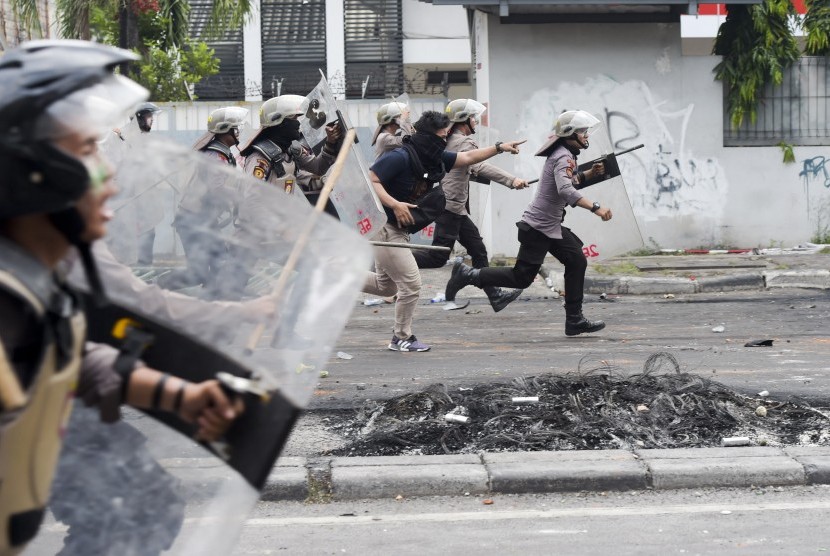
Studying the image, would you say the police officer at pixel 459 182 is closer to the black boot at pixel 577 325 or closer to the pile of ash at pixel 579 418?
the black boot at pixel 577 325

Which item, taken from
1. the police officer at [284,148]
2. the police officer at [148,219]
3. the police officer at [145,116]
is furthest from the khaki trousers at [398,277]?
the police officer at [148,219]

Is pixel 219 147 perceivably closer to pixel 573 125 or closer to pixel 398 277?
pixel 398 277

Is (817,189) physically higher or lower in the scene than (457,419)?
higher

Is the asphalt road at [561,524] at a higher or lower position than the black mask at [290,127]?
lower

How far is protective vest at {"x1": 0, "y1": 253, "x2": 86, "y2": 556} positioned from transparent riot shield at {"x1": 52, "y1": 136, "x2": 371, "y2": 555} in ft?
0.69

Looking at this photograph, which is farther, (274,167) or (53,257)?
(274,167)

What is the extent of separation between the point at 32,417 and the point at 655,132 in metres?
14.0

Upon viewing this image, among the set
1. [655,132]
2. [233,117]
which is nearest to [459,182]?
[233,117]

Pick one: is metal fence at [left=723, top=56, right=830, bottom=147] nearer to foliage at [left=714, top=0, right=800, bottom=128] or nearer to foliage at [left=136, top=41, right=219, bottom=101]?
foliage at [left=714, top=0, right=800, bottom=128]

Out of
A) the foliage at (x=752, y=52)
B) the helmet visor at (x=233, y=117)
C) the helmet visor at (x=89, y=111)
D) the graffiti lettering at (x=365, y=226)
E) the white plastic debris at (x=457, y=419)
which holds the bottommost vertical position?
the white plastic debris at (x=457, y=419)

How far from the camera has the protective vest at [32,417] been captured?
1.89m

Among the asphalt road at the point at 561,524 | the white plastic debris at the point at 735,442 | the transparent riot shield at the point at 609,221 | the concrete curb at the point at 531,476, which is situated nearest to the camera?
the asphalt road at the point at 561,524

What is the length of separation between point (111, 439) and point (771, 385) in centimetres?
584

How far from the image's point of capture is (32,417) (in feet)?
6.47
